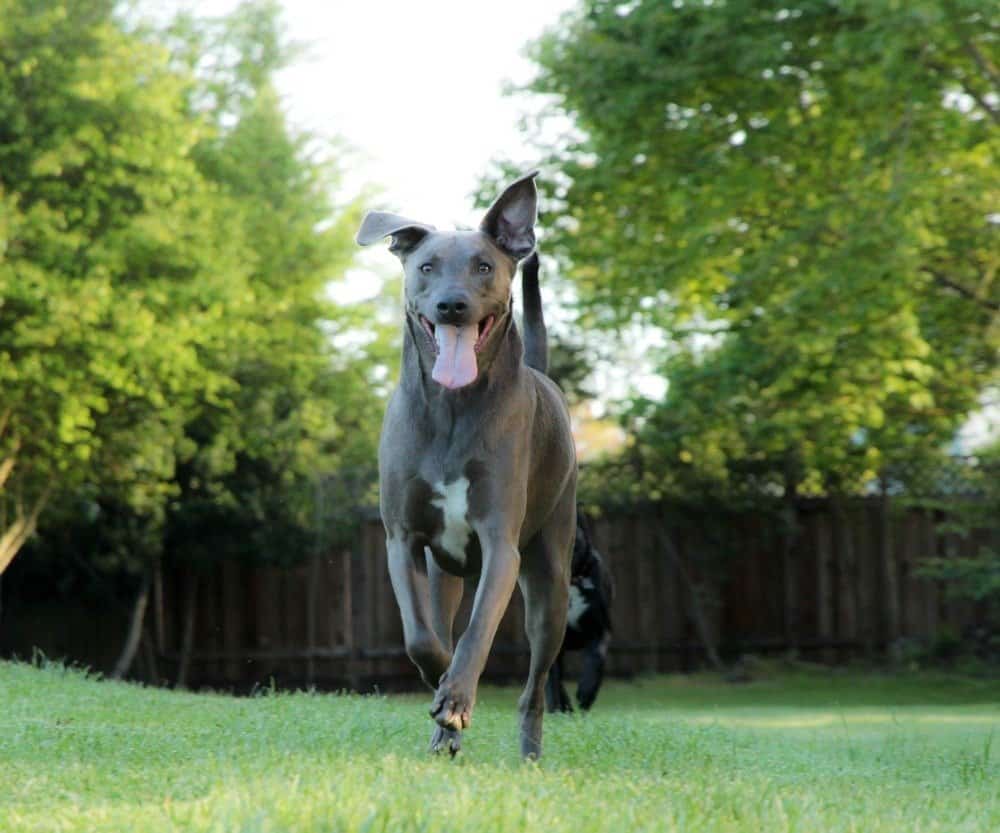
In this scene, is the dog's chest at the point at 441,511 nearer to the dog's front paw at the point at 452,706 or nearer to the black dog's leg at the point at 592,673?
the dog's front paw at the point at 452,706

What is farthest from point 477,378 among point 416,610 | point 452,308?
point 416,610

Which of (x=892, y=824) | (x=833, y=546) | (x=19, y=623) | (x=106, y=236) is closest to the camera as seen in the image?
(x=892, y=824)

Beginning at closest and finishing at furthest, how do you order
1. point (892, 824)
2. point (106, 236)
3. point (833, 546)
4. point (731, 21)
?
point (892, 824)
point (731, 21)
point (106, 236)
point (833, 546)

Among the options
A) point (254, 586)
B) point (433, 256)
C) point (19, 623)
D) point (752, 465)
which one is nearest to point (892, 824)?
point (433, 256)

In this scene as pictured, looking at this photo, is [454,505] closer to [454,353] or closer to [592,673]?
[454,353]

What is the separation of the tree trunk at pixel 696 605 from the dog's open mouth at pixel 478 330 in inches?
604

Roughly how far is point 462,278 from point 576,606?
267 inches

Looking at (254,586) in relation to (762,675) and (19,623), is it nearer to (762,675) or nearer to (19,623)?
(19,623)

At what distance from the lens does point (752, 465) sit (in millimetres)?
20844

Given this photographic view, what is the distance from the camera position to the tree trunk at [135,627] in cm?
2177

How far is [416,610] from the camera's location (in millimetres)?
6066

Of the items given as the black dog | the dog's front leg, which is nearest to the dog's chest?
the dog's front leg

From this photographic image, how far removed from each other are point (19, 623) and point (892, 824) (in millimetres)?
19740

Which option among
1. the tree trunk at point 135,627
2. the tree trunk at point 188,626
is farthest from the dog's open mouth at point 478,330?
the tree trunk at point 188,626
